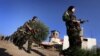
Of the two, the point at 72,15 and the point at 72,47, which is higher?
the point at 72,15

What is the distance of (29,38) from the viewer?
22469 mm

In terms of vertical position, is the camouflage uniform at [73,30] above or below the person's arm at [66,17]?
below

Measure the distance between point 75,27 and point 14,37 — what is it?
9595mm

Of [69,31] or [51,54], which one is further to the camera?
[51,54]

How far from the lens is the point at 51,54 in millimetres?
24781

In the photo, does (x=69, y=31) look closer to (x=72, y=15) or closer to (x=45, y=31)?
(x=72, y=15)

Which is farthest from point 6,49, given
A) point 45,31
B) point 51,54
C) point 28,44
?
point 45,31

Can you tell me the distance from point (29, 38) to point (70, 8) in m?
7.28

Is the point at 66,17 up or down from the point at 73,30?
up

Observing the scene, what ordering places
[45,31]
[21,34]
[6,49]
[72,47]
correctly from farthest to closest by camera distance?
[45,31] → [21,34] → [6,49] → [72,47]

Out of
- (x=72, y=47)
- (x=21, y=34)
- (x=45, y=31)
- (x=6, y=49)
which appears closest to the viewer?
(x=72, y=47)

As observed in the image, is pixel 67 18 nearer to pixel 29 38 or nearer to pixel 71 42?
pixel 71 42

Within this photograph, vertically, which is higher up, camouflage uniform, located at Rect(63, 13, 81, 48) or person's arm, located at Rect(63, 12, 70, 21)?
person's arm, located at Rect(63, 12, 70, 21)

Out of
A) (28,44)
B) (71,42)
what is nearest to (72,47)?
(71,42)
